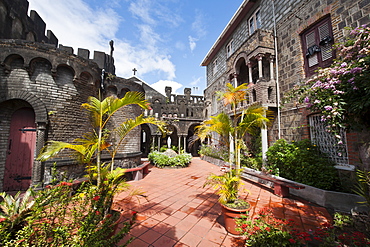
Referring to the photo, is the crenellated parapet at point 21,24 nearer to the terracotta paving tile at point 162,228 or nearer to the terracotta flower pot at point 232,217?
the terracotta paving tile at point 162,228

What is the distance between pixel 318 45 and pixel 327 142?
339 centimetres

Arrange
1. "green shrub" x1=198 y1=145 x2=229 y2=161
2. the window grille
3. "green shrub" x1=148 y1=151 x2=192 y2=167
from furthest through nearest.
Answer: "green shrub" x1=198 y1=145 x2=229 y2=161
"green shrub" x1=148 y1=151 x2=192 y2=167
the window grille

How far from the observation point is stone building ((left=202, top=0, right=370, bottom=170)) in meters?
4.38

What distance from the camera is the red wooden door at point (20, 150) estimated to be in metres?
5.01

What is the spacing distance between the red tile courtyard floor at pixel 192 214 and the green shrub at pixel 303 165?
28.4 inches

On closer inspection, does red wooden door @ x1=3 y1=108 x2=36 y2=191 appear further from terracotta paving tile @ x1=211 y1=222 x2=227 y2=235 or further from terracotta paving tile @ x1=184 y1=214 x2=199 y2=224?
terracotta paving tile @ x1=211 y1=222 x2=227 y2=235

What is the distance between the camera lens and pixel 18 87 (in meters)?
4.82

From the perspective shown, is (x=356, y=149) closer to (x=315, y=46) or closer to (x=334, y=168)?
(x=334, y=168)

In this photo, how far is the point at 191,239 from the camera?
263 centimetres

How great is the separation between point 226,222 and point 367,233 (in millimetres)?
2168

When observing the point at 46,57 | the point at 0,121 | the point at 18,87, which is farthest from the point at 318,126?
the point at 0,121

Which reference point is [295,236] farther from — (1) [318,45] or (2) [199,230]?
(1) [318,45]

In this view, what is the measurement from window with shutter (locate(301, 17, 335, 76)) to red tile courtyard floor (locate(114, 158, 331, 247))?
182 inches

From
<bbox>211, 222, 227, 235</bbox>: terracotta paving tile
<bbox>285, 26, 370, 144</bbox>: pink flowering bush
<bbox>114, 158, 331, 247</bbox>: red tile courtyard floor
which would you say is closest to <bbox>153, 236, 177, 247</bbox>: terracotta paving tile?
<bbox>114, 158, 331, 247</bbox>: red tile courtyard floor
